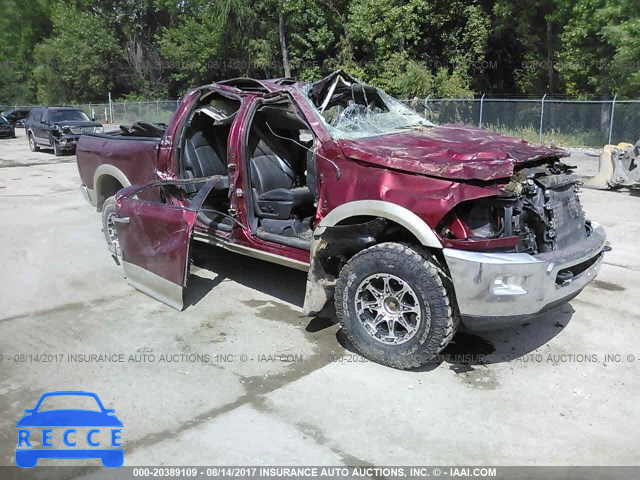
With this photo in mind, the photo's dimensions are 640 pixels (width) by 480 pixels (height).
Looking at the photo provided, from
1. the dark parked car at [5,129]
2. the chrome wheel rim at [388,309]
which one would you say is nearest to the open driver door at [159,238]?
the chrome wheel rim at [388,309]

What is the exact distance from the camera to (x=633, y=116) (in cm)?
1795

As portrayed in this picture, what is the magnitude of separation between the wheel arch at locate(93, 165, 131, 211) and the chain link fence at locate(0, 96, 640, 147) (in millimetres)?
10777

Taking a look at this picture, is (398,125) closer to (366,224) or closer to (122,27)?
(366,224)

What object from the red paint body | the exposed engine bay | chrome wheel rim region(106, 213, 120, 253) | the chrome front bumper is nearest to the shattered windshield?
the red paint body

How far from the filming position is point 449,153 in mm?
4285

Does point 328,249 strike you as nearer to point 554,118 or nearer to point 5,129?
point 554,118

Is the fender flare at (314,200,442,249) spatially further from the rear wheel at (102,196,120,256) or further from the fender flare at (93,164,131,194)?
the rear wheel at (102,196,120,256)

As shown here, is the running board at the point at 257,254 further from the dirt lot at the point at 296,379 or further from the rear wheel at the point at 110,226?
the rear wheel at the point at 110,226

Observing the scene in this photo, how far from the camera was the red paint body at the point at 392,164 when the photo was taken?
396cm

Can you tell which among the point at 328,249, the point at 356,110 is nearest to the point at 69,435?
the point at 328,249

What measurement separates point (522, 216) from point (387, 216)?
37.3 inches

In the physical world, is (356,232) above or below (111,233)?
above

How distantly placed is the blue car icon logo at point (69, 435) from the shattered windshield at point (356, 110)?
2.73 meters

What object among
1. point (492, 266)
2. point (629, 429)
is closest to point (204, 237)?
point (492, 266)
